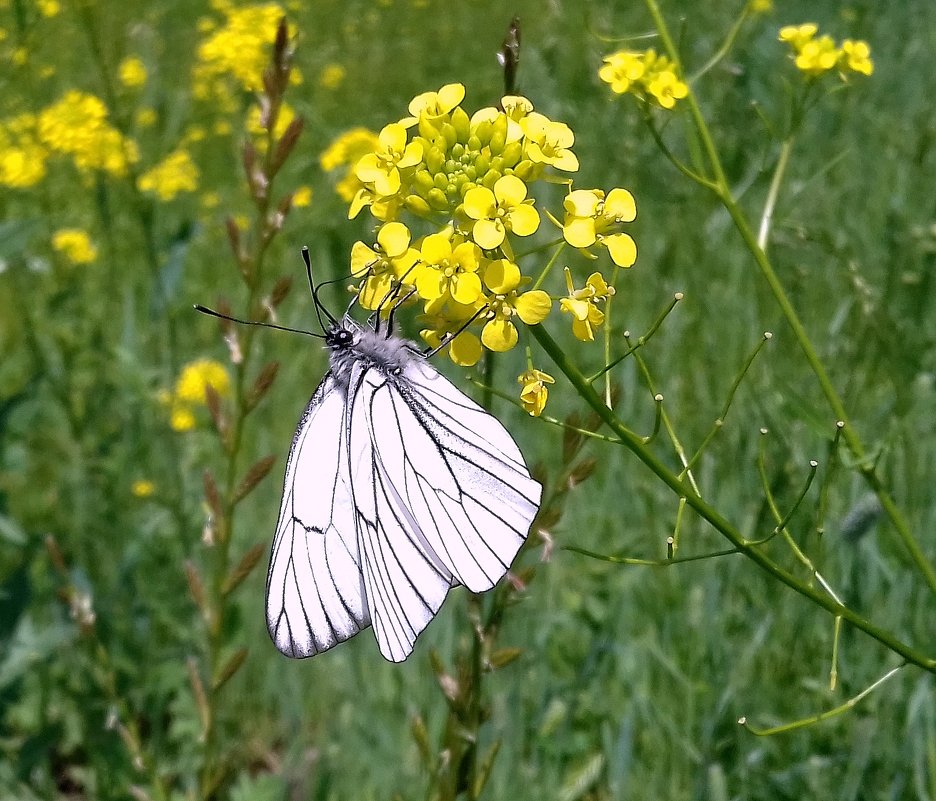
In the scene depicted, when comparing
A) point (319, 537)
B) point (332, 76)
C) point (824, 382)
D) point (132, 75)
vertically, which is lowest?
point (332, 76)

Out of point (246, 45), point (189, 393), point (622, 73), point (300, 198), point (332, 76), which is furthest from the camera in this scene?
point (332, 76)

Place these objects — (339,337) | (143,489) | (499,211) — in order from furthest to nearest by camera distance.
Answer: (143,489) → (339,337) → (499,211)

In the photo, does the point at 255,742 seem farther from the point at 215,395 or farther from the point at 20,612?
the point at 215,395

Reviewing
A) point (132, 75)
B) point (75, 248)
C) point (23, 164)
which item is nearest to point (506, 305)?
point (23, 164)

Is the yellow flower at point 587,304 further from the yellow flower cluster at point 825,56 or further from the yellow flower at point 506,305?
the yellow flower cluster at point 825,56

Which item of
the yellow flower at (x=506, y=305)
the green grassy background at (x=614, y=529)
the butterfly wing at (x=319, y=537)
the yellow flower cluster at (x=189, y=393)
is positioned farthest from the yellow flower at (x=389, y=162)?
the yellow flower cluster at (x=189, y=393)

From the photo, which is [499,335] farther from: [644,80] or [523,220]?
[644,80]

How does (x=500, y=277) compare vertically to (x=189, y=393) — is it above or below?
above
